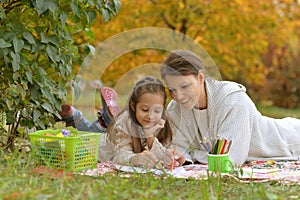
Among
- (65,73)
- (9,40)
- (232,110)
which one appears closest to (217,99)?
(232,110)

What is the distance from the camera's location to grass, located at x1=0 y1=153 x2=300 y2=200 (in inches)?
81.1

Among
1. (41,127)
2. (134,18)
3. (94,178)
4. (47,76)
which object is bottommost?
(94,178)

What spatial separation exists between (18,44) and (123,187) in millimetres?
1111

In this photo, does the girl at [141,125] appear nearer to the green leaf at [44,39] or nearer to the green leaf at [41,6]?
the green leaf at [44,39]

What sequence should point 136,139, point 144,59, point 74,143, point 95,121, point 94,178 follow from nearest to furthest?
1. point 94,178
2. point 74,143
3. point 136,139
4. point 95,121
5. point 144,59

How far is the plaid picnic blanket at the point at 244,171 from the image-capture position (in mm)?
2688

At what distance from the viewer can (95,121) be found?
3.87 m

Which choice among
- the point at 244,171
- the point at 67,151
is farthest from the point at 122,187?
the point at 244,171

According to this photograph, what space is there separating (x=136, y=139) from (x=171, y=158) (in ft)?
1.00

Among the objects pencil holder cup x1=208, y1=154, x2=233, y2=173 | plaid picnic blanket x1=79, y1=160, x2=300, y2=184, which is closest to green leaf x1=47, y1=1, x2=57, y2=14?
plaid picnic blanket x1=79, y1=160, x2=300, y2=184

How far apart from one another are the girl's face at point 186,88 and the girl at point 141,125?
2.5 inches

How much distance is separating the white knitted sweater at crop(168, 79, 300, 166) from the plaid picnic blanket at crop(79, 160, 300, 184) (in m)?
0.15

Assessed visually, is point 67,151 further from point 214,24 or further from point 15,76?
point 214,24

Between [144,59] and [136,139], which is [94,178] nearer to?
[136,139]
